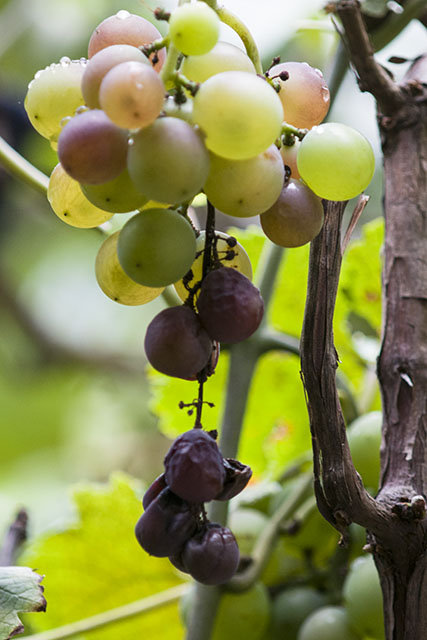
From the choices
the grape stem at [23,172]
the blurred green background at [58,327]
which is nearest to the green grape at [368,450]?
the grape stem at [23,172]

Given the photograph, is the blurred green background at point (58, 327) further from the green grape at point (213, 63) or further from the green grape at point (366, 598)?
the green grape at point (213, 63)

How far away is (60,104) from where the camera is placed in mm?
377

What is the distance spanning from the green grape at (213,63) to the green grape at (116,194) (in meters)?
0.05

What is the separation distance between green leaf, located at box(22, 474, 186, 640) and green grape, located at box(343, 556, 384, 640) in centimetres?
24

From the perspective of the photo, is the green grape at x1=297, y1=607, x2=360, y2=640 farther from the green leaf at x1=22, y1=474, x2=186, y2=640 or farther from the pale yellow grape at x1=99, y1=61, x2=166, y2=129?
the pale yellow grape at x1=99, y1=61, x2=166, y2=129

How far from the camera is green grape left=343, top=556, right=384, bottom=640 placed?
1.84ft

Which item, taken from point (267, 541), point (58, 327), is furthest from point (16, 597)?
point (58, 327)

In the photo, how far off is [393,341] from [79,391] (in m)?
1.57

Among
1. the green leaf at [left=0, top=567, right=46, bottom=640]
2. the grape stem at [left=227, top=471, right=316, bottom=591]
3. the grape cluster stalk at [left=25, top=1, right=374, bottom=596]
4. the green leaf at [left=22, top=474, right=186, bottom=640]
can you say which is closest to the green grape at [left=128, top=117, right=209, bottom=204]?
the grape cluster stalk at [left=25, top=1, right=374, bottom=596]

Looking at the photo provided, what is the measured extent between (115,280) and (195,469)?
110 mm

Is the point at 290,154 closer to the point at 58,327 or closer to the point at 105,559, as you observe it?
the point at 105,559

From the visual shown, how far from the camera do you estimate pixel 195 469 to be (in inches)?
13.3

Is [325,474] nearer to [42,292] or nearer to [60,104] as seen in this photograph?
[60,104]

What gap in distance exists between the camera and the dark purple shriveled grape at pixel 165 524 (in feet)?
1.15
